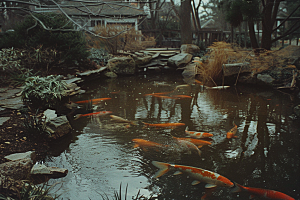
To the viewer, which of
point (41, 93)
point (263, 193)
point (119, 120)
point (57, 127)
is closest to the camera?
point (263, 193)

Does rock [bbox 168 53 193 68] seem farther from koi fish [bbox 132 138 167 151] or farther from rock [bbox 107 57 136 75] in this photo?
koi fish [bbox 132 138 167 151]

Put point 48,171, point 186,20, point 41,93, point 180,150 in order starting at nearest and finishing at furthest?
point 48,171 < point 180,150 < point 41,93 < point 186,20

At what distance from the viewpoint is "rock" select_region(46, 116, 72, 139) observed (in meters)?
4.60

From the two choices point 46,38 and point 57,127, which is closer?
point 57,127

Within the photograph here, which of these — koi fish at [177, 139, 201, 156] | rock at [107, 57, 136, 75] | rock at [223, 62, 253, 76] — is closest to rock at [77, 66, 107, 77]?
rock at [107, 57, 136, 75]

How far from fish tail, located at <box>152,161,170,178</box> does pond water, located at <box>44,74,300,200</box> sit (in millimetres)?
71

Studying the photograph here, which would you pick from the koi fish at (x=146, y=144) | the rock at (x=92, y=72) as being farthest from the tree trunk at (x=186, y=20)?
the koi fish at (x=146, y=144)

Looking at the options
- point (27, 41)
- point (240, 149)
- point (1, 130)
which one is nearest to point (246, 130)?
point (240, 149)

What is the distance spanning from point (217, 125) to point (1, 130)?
4.11m

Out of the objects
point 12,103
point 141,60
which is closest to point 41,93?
point 12,103

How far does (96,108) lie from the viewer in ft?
21.8

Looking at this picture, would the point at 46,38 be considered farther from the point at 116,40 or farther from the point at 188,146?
the point at 188,146

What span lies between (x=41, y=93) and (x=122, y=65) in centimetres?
664

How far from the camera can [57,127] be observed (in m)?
4.66
